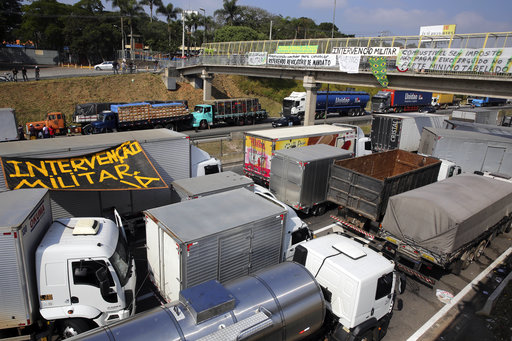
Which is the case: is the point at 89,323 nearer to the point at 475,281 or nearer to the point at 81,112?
the point at 475,281

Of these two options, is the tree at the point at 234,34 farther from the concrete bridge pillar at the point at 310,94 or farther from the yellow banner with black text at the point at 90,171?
the yellow banner with black text at the point at 90,171

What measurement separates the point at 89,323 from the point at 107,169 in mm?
5474

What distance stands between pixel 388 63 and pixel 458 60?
17.4 feet

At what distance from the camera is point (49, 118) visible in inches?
1139

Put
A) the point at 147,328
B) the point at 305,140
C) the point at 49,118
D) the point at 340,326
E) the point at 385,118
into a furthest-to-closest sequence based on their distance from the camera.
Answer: the point at 49,118 → the point at 385,118 → the point at 305,140 → the point at 340,326 → the point at 147,328

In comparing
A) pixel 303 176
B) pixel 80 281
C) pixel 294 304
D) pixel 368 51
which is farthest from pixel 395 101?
pixel 80 281

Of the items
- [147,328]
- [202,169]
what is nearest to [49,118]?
[202,169]

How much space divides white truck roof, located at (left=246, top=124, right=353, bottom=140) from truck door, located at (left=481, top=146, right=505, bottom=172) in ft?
23.6

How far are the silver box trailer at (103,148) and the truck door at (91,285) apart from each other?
512cm

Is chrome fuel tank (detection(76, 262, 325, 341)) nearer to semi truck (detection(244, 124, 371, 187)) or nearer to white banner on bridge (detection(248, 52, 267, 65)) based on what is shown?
semi truck (detection(244, 124, 371, 187))

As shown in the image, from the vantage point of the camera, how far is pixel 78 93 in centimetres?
3828

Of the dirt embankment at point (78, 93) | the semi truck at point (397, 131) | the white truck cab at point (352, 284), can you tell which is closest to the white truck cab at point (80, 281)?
the white truck cab at point (352, 284)

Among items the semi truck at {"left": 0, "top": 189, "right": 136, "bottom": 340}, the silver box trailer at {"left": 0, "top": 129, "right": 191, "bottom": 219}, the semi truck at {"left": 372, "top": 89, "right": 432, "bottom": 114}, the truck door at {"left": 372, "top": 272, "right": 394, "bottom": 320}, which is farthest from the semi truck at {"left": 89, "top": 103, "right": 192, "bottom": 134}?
the semi truck at {"left": 372, "top": 89, "right": 432, "bottom": 114}

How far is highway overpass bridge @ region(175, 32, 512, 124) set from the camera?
2027 cm
